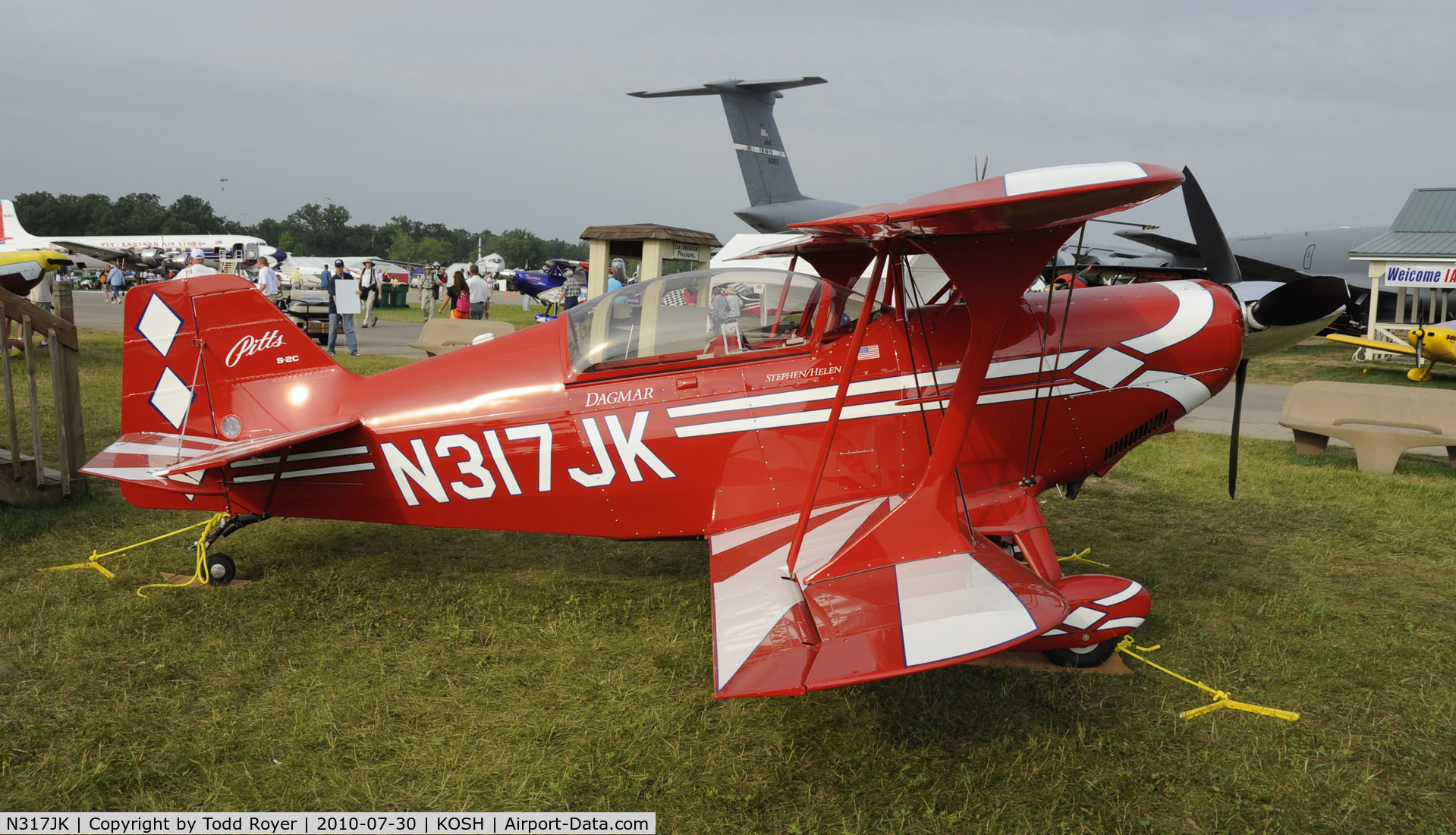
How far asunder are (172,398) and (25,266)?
1612cm

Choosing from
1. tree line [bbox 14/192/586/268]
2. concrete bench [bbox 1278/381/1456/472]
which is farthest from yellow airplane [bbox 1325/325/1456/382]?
tree line [bbox 14/192/586/268]

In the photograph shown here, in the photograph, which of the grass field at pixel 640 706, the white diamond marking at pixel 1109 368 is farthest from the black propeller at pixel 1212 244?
the grass field at pixel 640 706

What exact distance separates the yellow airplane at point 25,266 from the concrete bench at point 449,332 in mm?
8218

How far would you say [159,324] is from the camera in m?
5.31

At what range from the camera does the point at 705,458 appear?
4719mm

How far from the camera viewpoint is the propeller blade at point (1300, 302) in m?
4.71

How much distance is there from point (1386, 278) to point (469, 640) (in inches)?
931

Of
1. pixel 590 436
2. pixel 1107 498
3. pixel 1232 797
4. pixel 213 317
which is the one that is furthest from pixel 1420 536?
pixel 213 317

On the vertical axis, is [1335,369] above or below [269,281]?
below

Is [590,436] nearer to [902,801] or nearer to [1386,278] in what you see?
[902,801]

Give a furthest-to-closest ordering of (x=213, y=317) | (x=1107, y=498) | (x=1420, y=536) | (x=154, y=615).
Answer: (x=1107, y=498) → (x=1420, y=536) → (x=213, y=317) → (x=154, y=615)

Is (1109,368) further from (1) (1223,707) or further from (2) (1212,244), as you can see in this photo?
(1) (1223,707)

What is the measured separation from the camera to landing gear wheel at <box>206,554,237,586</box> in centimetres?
538

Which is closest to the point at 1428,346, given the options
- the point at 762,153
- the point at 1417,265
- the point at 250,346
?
the point at 1417,265
